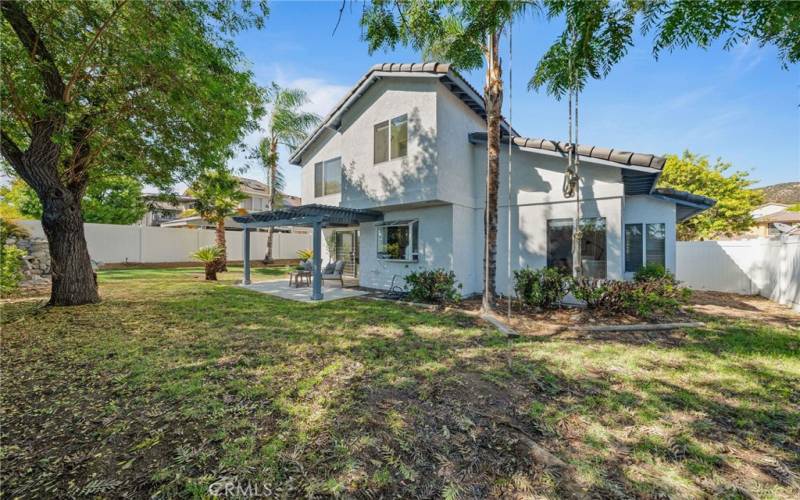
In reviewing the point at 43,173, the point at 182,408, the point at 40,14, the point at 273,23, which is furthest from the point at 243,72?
the point at 182,408

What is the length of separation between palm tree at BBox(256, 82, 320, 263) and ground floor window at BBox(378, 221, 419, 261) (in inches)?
522

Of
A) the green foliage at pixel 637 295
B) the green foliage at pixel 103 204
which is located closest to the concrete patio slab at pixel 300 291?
the green foliage at pixel 637 295

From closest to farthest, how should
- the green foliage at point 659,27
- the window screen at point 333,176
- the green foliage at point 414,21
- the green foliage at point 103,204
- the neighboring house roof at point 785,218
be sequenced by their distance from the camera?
1. the green foliage at point 659,27
2. the green foliage at point 414,21
3. the window screen at point 333,176
4. the green foliage at point 103,204
5. the neighboring house roof at point 785,218

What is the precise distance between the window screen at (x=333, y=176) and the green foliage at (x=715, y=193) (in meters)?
24.5

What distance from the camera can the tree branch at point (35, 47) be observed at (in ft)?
19.5

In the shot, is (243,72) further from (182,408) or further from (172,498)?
(172,498)

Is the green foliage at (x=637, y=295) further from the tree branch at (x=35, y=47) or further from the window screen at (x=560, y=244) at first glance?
the tree branch at (x=35, y=47)

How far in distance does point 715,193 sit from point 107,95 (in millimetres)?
34690

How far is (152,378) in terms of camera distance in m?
4.32

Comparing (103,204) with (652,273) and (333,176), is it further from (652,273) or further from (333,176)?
(652,273)

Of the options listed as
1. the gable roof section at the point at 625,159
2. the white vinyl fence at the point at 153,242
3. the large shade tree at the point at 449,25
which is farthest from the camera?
the white vinyl fence at the point at 153,242

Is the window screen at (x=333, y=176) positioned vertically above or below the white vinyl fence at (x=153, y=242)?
above

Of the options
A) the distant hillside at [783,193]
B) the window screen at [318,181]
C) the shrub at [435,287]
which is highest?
the distant hillside at [783,193]

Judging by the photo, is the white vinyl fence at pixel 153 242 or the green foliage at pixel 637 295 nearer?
the green foliage at pixel 637 295
